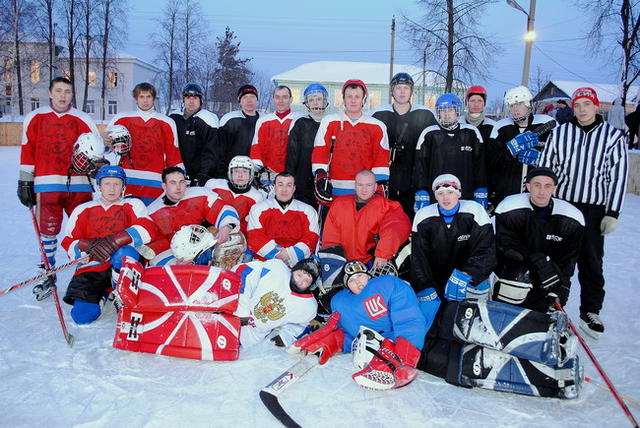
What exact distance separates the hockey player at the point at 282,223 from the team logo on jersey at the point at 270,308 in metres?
0.64

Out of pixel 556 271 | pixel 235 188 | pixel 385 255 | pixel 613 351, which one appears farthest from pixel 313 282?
pixel 613 351

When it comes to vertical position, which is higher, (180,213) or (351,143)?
(351,143)

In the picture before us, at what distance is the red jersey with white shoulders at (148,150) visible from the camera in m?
4.07

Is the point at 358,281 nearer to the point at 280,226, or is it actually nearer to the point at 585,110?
the point at 280,226

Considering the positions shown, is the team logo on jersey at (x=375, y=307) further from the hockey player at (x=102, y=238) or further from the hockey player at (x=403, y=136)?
the hockey player at (x=102, y=238)

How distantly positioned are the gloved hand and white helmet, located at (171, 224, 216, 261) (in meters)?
2.71

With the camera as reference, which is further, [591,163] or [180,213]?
[180,213]

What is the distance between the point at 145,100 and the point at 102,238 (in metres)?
1.44

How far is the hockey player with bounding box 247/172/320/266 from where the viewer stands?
11.9 ft

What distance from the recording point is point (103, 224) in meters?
3.35

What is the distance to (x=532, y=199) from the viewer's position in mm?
3160

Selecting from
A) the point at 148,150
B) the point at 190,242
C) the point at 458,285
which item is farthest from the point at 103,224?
the point at 458,285

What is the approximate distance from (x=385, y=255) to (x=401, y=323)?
A: 63cm

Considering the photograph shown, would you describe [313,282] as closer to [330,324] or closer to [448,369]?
[330,324]
